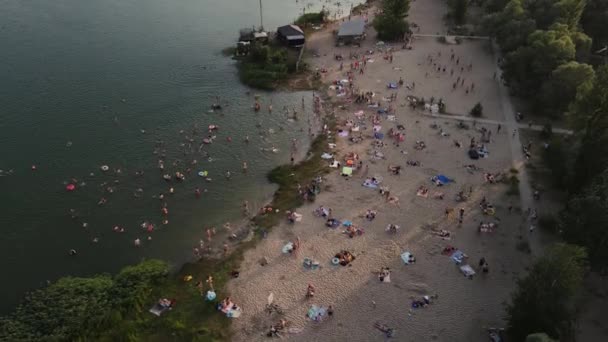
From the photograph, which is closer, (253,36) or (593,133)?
(593,133)

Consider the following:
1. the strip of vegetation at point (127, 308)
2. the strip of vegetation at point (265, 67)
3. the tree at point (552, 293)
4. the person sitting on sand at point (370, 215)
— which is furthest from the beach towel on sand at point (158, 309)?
the strip of vegetation at point (265, 67)

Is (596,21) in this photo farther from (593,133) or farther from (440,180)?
(440,180)

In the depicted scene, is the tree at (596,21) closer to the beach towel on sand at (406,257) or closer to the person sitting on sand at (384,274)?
the beach towel on sand at (406,257)

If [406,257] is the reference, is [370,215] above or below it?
above

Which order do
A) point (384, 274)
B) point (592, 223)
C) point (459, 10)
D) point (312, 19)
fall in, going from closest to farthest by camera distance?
1. point (592, 223)
2. point (384, 274)
3. point (459, 10)
4. point (312, 19)

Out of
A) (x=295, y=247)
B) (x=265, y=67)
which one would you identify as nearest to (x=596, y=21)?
(x=265, y=67)

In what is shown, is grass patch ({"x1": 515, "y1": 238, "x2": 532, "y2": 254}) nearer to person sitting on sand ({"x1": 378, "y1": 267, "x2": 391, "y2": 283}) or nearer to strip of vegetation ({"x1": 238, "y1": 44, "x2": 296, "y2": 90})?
person sitting on sand ({"x1": 378, "y1": 267, "x2": 391, "y2": 283})

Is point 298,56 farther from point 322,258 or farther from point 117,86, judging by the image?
point 322,258
